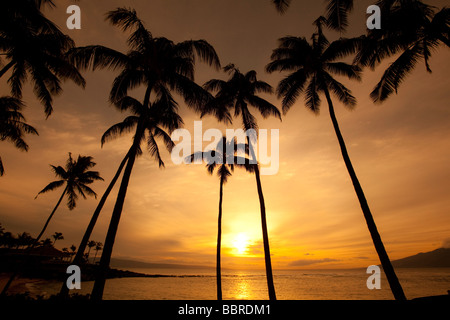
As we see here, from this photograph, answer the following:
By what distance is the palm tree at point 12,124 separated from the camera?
568 inches

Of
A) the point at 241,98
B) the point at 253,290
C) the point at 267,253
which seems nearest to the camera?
the point at 267,253

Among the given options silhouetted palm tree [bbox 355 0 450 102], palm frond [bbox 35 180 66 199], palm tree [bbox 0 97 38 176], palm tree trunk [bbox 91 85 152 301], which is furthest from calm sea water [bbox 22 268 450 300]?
silhouetted palm tree [bbox 355 0 450 102]

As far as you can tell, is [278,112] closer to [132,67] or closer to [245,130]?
[245,130]

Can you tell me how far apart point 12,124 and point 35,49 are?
924cm

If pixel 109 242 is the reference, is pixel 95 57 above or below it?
above

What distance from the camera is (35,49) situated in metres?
9.33

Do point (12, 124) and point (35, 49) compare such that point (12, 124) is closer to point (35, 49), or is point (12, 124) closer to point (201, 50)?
point (35, 49)

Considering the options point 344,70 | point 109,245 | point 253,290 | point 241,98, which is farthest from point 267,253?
point 253,290

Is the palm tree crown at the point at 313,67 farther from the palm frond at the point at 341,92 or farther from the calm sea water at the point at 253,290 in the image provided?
the calm sea water at the point at 253,290

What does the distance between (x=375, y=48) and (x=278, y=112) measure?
6113 millimetres

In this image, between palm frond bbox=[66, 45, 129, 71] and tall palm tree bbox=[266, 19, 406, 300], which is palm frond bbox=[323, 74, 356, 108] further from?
palm frond bbox=[66, 45, 129, 71]

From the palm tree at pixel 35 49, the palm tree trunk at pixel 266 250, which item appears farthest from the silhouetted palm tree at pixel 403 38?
the palm tree at pixel 35 49

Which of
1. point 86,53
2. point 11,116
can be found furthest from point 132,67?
point 11,116

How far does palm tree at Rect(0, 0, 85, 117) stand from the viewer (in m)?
7.93
